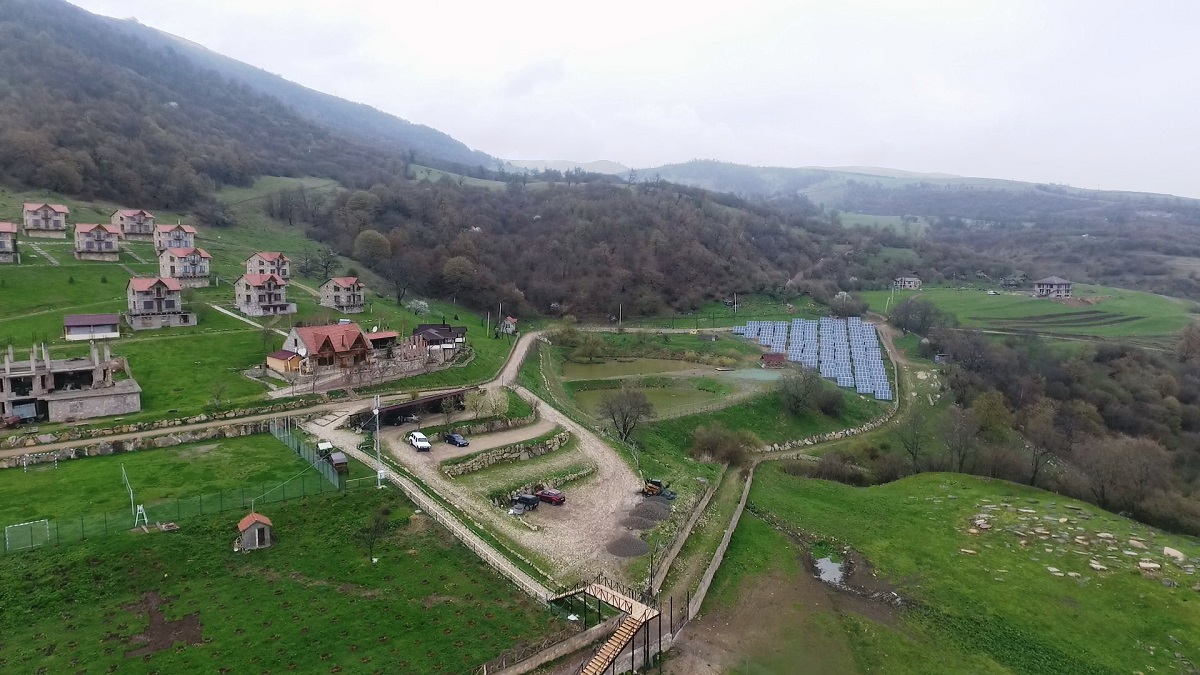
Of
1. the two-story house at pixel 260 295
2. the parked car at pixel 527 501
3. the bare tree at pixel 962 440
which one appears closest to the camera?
the parked car at pixel 527 501

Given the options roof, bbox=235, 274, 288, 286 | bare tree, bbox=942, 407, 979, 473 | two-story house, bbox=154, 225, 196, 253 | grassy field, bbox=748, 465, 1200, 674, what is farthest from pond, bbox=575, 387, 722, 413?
two-story house, bbox=154, 225, 196, 253

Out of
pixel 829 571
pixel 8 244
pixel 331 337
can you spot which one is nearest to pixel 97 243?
pixel 8 244

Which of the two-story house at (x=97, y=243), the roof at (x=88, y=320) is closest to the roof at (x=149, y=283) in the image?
the roof at (x=88, y=320)

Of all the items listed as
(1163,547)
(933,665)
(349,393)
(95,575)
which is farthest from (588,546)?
(1163,547)

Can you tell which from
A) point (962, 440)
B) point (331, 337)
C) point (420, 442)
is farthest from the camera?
point (331, 337)

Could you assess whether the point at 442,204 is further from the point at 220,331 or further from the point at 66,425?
the point at 66,425

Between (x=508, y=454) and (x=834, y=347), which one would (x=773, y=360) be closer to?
(x=834, y=347)

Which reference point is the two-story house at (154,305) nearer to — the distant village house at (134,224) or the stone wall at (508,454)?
the distant village house at (134,224)
